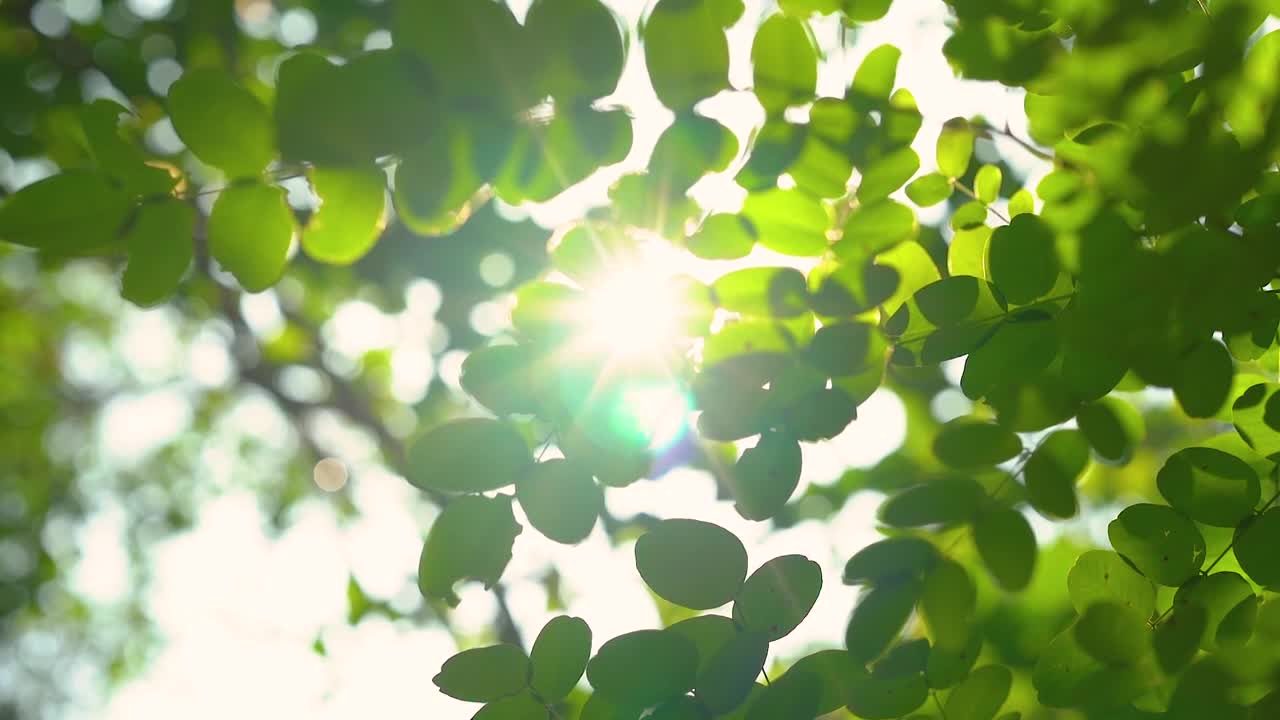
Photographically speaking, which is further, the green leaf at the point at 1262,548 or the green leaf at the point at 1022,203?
the green leaf at the point at 1022,203

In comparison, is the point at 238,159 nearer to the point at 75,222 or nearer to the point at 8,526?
the point at 75,222

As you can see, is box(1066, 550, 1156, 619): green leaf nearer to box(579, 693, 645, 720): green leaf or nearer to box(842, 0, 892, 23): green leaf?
box(579, 693, 645, 720): green leaf

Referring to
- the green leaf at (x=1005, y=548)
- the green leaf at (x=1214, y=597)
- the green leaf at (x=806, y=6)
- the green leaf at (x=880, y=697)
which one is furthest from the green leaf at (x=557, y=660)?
the green leaf at (x=806, y=6)

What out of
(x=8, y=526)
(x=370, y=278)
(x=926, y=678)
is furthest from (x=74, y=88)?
(x=8, y=526)

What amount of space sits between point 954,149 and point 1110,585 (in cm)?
73

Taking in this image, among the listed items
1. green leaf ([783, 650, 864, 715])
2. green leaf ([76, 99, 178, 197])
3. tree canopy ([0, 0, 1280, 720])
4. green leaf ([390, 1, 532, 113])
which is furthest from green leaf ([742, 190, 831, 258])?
green leaf ([76, 99, 178, 197])

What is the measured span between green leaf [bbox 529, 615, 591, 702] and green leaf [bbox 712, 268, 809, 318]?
0.52 metres

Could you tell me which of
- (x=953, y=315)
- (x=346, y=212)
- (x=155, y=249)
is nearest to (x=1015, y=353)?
(x=953, y=315)

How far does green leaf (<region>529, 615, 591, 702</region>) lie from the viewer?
3.56 feet

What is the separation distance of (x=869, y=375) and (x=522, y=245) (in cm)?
212

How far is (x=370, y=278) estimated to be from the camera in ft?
12.2

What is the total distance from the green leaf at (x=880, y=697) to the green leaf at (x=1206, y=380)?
558 mm

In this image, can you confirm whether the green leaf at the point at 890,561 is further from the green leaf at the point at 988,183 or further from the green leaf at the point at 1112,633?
the green leaf at the point at 988,183

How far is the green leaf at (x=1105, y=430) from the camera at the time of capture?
1.37 metres
